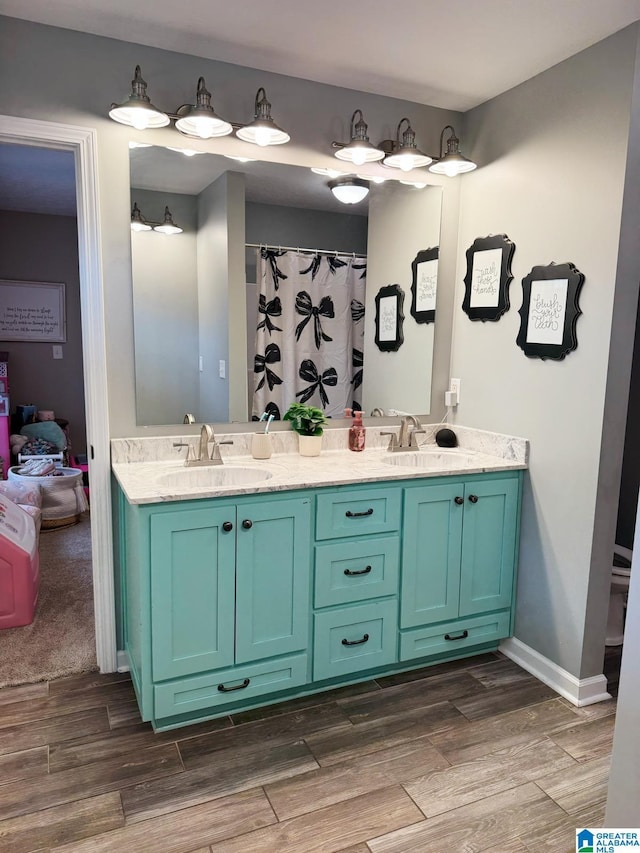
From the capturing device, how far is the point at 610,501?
2330mm

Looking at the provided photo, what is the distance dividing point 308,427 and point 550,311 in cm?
113

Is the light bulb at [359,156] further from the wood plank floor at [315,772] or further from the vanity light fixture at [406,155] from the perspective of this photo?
the wood plank floor at [315,772]

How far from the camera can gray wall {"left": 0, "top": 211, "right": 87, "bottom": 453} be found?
544 cm

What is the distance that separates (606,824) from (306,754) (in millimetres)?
996

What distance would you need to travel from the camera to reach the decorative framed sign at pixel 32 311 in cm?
547

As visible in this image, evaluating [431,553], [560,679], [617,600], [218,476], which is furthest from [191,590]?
[617,600]

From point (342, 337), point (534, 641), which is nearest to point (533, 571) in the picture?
point (534, 641)

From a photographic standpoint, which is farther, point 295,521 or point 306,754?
point 295,521

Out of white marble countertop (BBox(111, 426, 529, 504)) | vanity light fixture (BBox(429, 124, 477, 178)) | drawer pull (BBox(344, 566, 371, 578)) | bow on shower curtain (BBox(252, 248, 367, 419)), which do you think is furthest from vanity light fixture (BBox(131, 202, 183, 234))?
drawer pull (BBox(344, 566, 371, 578))

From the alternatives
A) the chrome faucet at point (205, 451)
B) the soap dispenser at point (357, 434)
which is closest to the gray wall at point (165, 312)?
the chrome faucet at point (205, 451)

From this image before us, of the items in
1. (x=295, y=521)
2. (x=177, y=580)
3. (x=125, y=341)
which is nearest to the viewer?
(x=177, y=580)

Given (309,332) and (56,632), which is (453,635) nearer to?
(309,332)

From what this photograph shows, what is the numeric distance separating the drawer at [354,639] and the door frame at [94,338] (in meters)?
0.90

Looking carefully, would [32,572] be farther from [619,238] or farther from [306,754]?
[619,238]
